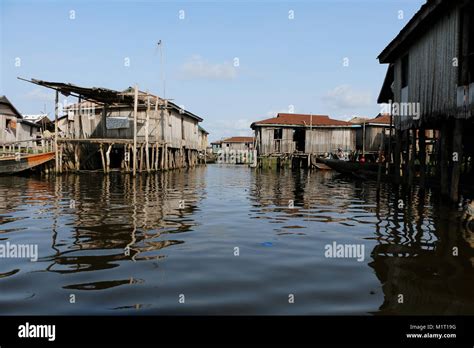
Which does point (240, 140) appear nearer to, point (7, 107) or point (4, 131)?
point (7, 107)

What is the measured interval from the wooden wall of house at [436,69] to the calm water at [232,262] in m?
3.55

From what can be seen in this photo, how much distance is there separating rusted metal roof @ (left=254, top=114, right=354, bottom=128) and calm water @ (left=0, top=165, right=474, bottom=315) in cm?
2895

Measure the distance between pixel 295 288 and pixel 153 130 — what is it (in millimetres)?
27081

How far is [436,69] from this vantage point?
505 inches

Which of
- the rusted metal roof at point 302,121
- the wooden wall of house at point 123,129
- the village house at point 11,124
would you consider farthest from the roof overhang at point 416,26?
the village house at point 11,124

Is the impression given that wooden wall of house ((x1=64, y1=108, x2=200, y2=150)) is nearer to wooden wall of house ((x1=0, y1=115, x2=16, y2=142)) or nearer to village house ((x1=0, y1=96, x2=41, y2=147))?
village house ((x1=0, y1=96, x2=41, y2=147))

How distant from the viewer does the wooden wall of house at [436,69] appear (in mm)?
11508

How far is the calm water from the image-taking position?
4.48 meters

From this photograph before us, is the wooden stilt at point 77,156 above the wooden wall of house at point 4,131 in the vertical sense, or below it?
below

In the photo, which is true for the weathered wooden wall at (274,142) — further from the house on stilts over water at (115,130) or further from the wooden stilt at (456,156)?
the wooden stilt at (456,156)
